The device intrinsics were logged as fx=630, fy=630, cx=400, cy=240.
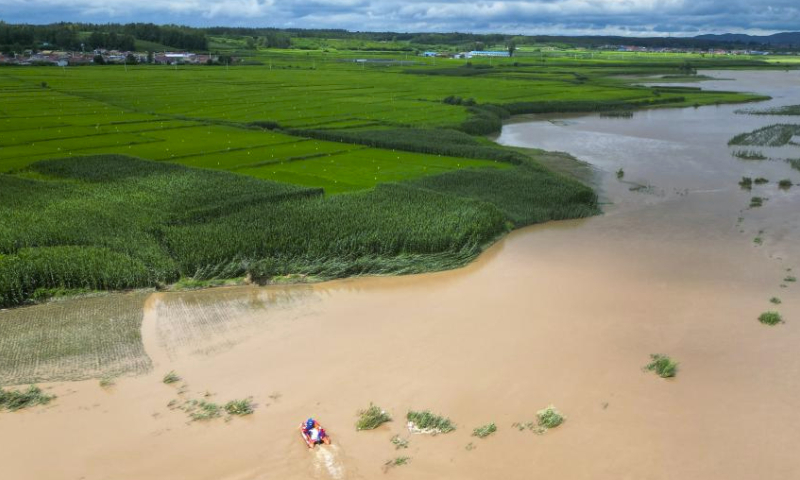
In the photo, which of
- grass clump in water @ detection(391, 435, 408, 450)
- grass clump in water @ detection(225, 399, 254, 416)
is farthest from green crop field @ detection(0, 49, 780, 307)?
grass clump in water @ detection(391, 435, 408, 450)

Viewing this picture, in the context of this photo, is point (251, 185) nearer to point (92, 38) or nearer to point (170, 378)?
point (170, 378)

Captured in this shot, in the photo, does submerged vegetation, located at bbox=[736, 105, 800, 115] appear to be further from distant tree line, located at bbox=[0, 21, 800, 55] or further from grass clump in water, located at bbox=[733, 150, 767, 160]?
distant tree line, located at bbox=[0, 21, 800, 55]

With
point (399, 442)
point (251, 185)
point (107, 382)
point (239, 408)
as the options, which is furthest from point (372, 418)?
point (251, 185)

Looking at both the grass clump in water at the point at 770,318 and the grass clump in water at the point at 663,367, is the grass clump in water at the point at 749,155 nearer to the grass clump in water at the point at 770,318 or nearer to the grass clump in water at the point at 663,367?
the grass clump in water at the point at 770,318

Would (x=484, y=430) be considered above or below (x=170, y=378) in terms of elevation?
below

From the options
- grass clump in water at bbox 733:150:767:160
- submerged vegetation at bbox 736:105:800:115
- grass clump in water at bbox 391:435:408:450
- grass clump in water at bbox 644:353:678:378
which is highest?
submerged vegetation at bbox 736:105:800:115

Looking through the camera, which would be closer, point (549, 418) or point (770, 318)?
point (549, 418)

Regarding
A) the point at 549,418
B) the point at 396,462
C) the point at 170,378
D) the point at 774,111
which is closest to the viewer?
the point at 396,462
